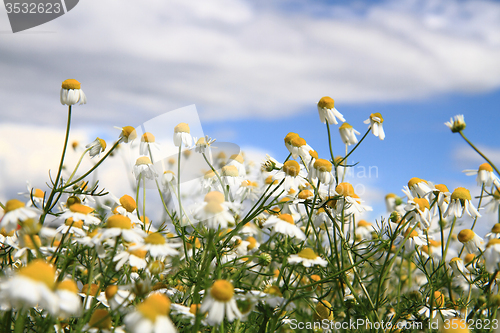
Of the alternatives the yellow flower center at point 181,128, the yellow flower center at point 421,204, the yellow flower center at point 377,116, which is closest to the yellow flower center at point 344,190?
the yellow flower center at point 421,204

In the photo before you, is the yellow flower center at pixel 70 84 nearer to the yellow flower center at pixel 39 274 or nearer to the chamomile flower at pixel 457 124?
the yellow flower center at pixel 39 274

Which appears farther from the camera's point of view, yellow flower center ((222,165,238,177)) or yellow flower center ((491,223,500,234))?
yellow flower center ((222,165,238,177))

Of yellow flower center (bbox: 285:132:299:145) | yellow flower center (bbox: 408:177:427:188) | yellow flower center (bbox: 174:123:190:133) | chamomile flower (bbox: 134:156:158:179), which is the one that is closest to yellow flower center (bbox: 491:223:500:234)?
yellow flower center (bbox: 408:177:427:188)

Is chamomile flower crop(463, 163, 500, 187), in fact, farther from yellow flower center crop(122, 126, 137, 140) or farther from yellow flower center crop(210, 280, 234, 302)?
yellow flower center crop(122, 126, 137, 140)

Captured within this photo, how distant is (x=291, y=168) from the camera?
222cm

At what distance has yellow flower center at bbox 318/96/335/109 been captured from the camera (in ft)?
8.07

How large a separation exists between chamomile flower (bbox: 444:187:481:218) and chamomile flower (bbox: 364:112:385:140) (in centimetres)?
56

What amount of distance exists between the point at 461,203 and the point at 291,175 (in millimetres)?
1052

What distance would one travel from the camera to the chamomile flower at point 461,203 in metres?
2.27

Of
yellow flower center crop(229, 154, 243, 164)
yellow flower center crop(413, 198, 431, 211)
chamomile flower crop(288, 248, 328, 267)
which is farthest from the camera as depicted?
yellow flower center crop(229, 154, 243, 164)

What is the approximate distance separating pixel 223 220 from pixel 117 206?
1.35 m

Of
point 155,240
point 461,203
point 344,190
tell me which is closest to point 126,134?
point 155,240

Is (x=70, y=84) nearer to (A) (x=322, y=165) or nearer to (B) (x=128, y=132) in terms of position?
(B) (x=128, y=132)

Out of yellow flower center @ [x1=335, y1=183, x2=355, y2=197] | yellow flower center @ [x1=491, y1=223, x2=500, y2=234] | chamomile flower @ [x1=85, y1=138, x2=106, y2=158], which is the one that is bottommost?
yellow flower center @ [x1=491, y1=223, x2=500, y2=234]
